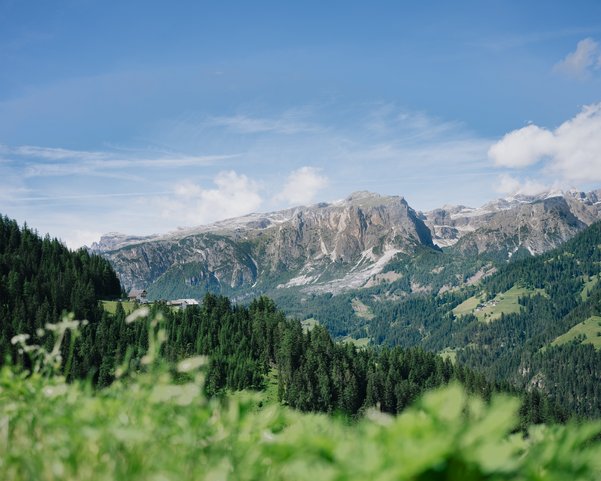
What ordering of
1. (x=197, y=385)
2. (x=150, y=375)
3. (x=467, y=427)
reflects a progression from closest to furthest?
(x=467, y=427)
(x=197, y=385)
(x=150, y=375)

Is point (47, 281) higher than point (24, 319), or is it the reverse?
point (47, 281)

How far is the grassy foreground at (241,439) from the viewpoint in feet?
7.66

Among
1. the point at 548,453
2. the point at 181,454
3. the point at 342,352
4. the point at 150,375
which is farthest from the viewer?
the point at 342,352

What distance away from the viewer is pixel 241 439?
370cm

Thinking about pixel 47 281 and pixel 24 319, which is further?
pixel 47 281

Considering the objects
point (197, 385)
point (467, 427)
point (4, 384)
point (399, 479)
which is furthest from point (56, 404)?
point (467, 427)

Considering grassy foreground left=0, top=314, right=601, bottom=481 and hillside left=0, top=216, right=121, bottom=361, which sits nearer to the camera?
grassy foreground left=0, top=314, right=601, bottom=481

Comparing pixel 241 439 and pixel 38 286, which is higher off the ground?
pixel 38 286

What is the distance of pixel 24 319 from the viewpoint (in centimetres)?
14238

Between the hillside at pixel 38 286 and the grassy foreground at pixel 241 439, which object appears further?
the hillside at pixel 38 286

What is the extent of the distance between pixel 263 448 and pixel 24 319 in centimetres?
16512

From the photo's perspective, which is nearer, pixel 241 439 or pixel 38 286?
pixel 241 439

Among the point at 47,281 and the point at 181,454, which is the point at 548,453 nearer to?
the point at 181,454

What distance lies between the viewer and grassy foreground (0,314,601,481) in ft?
7.66
